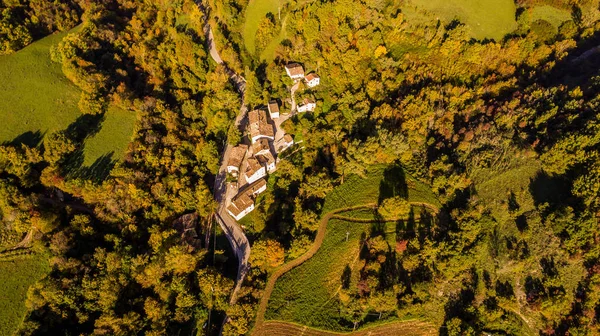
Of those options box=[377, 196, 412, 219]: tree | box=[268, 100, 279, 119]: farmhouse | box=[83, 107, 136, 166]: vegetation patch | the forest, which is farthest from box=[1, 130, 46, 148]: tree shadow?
box=[377, 196, 412, 219]: tree

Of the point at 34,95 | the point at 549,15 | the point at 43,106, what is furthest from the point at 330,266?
the point at 549,15

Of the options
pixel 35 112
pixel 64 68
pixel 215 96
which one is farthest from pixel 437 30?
pixel 35 112

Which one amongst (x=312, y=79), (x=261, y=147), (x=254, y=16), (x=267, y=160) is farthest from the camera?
(x=254, y=16)

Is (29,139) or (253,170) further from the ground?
(253,170)

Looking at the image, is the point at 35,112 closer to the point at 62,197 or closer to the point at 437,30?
the point at 62,197

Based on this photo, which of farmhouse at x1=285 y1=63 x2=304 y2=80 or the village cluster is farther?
farmhouse at x1=285 y1=63 x2=304 y2=80

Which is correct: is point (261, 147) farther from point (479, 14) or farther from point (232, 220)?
point (479, 14)

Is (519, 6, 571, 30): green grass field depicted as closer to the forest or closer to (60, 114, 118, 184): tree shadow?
the forest
